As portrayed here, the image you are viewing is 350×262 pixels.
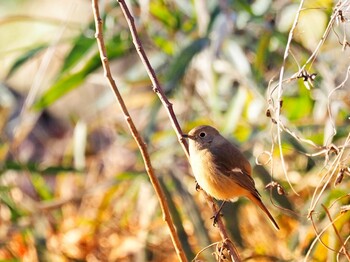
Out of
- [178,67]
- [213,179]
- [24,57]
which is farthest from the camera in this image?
[24,57]

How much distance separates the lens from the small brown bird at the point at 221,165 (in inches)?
140

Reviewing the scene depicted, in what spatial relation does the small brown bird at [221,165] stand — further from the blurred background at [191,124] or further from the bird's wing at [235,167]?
the blurred background at [191,124]

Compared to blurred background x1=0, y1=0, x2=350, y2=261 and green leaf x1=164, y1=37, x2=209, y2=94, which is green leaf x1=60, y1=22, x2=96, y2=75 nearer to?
blurred background x1=0, y1=0, x2=350, y2=261

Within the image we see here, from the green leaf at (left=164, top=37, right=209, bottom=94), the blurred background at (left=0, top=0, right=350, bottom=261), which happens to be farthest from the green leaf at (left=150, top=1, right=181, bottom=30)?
the green leaf at (left=164, top=37, right=209, bottom=94)

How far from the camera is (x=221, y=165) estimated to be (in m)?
3.62

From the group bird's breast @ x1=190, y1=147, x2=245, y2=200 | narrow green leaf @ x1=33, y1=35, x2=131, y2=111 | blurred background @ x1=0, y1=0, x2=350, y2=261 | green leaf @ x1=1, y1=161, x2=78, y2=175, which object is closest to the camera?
bird's breast @ x1=190, y1=147, x2=245, y2=200

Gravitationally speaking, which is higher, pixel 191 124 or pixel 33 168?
pixel 33 168

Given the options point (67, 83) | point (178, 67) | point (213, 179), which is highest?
point (67, 83)

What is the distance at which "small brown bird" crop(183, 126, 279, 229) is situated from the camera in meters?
3.56

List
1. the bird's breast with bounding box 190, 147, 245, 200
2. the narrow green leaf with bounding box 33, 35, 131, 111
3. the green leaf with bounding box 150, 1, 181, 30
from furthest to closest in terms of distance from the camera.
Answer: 1. the green leaf with bounding box 150, 1, 181, 30
2. the narrow green leaf with bounding box 33, 35, 131, 111
3. the bird's breast with bounding box 190, 147, 245, 200

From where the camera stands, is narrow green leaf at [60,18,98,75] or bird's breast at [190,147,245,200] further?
narrow green leaf at [60,18,98,75]

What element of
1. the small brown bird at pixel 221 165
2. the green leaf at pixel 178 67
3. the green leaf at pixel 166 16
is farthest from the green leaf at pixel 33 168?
the small brown bird at pixel 221 165

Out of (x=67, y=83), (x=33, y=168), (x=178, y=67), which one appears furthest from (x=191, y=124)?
(x=33, y=168)

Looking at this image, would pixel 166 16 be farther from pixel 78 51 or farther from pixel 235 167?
pixel 235 167
